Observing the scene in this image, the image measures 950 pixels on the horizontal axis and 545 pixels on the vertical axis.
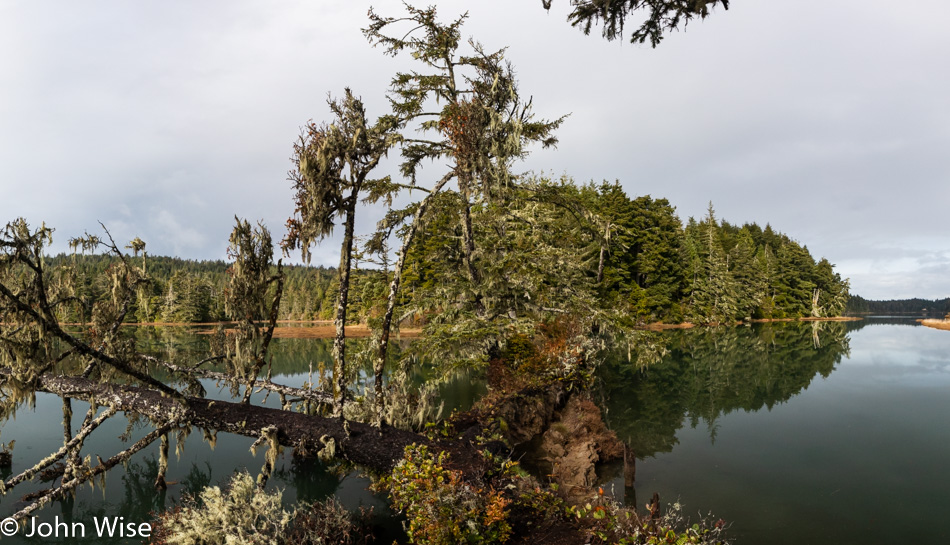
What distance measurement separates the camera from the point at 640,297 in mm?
46156

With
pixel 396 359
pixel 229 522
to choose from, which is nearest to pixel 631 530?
pixel 229 522

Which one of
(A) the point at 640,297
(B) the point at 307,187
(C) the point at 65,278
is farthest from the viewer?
(A) the point at 640,297

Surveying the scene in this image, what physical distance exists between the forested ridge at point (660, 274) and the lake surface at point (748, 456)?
472cm

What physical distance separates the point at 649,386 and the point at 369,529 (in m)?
19.2

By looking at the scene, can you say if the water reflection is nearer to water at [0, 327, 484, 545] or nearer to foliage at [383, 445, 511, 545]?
water at [0, 327, 484, 545]

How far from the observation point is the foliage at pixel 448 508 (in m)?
6.11

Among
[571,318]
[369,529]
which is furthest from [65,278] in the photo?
[571,318]

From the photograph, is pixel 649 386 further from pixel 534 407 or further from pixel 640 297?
pixel 640 297

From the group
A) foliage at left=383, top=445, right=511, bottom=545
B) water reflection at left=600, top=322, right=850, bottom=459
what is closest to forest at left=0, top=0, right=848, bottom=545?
foliage at left=383, top=445, right=511, bottom=545

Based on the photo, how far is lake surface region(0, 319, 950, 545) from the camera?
32.8ft

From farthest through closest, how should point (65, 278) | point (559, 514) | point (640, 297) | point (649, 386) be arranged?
point (640, 297) → point (649, 386) → point (65, 278) → point (559, 514)

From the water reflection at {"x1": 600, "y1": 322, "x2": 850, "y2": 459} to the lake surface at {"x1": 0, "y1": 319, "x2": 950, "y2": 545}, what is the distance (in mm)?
117

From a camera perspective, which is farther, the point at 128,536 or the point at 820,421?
the point at 820,421

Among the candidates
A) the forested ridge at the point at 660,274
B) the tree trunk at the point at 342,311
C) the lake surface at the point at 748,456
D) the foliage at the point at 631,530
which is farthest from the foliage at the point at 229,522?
the forested ridge at the point at 660,274
